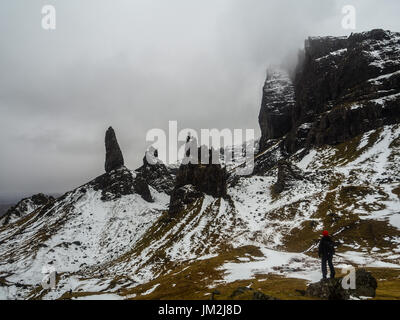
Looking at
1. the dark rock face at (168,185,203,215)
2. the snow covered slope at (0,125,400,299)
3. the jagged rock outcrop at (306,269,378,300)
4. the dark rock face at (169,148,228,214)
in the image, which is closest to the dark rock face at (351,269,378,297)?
the jagged rock outcrop at (306,269,378,300)

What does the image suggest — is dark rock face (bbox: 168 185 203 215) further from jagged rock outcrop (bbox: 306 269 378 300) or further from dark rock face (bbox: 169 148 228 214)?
jagged rock outcrop (bbox: 306 269 378 300)

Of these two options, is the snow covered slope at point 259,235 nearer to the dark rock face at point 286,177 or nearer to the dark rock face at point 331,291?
the dark rock face at point 286,177

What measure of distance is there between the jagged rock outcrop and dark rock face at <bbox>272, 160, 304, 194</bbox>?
445 ft

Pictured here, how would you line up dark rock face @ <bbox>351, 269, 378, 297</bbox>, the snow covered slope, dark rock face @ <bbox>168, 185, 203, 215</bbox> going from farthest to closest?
dark rock face @ <bbox>168, 185, 203, 215</bbox>
the snow covered slope
dark rock face @ <bbox>351, 269, 378, 297</bbox>

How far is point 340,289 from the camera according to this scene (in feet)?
79.8

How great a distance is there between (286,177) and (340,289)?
14288 centimetres

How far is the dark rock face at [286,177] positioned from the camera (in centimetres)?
16168

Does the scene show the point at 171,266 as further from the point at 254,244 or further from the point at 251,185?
the point at 251,185

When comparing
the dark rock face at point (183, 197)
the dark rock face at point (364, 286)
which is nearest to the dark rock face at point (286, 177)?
the dark rock face at point (183, 197)

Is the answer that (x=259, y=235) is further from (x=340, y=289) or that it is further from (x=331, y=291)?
(x=331, y=291)

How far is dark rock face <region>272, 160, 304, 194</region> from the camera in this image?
161675 mm

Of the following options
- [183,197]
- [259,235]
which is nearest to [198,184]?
[183,197]

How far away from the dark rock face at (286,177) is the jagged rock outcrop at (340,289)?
445 feet
